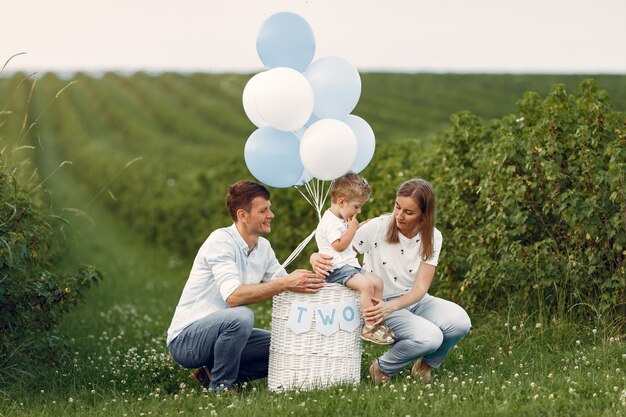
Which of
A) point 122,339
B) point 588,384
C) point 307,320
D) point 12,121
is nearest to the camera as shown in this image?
point 588,384

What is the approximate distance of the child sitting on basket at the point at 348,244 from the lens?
17.3 ft

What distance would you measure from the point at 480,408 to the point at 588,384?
71 centimetres

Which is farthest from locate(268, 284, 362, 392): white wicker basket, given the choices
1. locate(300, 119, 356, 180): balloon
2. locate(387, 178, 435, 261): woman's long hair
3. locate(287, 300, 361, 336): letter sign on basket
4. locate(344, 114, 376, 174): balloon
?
locate(344, 114, 376, 174): balloon

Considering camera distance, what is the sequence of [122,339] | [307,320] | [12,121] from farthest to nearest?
[12,121] < [122,339] < [307,320]

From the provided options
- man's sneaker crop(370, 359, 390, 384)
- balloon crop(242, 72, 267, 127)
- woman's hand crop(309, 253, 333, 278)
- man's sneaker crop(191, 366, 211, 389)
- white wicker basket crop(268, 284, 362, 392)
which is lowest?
man's sneaker crop(191, 366, 211, 389)

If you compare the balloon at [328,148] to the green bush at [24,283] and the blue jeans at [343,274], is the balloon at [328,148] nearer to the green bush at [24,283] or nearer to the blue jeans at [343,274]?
the blue jeans at [343,274]

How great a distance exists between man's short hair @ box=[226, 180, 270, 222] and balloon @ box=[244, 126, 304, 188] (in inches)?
5.8

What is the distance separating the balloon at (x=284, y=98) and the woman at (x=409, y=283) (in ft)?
2.55

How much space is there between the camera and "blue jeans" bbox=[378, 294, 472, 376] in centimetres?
533

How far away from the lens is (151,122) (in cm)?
3812

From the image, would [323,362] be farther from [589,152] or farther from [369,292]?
[589,152]

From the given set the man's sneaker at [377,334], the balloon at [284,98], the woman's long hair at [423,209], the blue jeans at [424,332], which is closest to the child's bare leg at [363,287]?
the man's sneaker at [377,334]

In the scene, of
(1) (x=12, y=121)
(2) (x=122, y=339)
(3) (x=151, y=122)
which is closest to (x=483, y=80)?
(3) (x=151, y=122)

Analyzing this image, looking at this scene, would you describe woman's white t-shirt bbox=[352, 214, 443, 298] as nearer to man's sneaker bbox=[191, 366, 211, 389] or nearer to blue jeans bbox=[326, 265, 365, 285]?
blue jeans bbox=[326, 265, 365, 285]
